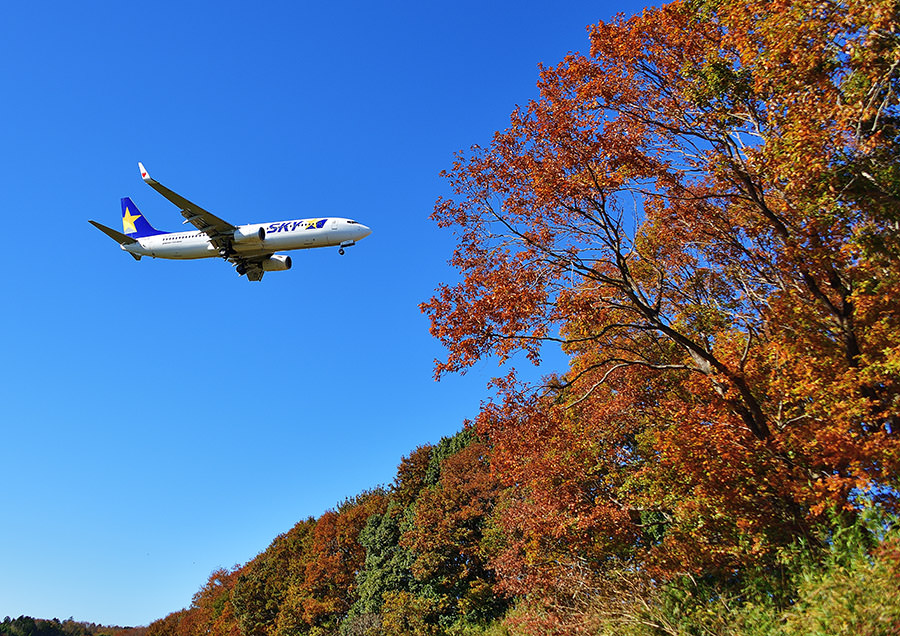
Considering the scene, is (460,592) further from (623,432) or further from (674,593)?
(674,593)

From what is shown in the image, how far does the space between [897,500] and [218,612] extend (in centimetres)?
4740

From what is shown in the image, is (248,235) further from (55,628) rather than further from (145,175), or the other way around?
(55,628)

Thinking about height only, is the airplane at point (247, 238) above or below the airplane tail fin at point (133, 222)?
below

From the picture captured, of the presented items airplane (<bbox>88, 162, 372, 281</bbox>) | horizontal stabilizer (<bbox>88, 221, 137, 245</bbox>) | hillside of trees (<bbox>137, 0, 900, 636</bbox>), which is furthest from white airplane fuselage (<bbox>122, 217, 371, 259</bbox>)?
hillside of trees (<bbox>137, 0, 900, 636</bbox>)

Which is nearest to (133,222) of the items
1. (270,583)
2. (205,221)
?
(205,221)

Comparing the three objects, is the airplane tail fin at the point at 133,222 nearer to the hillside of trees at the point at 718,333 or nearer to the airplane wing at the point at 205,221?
the airplane wing at the point at 205,221

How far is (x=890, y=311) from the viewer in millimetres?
8766

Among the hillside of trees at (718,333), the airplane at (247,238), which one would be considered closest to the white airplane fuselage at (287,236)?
the airplane at (247,238)

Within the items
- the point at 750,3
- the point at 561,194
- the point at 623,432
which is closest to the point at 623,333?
the point at 623,432

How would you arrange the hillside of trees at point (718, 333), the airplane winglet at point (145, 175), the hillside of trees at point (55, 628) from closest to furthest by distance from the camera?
the hillside of trees at point (718, 333) < the airplane winglet at point (145, 175) < the hillside of trees at point (55, 628)

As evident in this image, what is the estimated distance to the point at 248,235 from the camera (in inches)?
1180

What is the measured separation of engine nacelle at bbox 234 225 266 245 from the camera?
29875 mm

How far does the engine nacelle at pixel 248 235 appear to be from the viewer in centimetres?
2988

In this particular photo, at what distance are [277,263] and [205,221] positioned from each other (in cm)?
435
